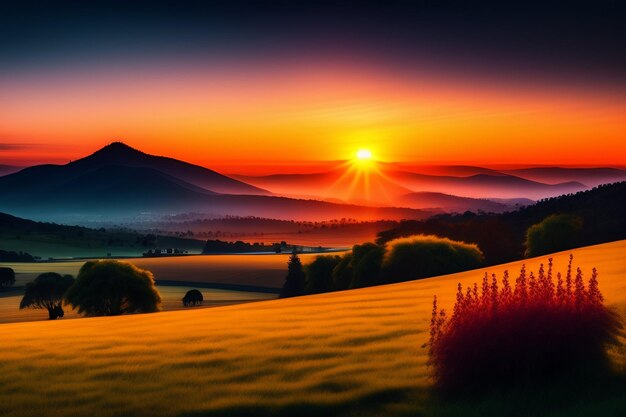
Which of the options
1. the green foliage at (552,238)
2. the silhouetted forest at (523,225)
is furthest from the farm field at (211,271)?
the green foliage at (552,238)

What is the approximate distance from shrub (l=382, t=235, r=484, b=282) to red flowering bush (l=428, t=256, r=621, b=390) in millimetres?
52011

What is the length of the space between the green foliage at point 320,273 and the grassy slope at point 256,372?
67466mm

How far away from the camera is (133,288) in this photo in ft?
202

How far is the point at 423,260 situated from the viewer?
216 feet

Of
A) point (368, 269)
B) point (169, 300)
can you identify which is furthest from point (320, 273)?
point (169, 300)

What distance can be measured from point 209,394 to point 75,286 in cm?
5130

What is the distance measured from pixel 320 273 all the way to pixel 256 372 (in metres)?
75.7

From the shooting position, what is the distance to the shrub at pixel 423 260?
65.6 metres

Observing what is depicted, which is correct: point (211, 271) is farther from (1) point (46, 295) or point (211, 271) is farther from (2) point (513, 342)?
(2) point (513, 342)

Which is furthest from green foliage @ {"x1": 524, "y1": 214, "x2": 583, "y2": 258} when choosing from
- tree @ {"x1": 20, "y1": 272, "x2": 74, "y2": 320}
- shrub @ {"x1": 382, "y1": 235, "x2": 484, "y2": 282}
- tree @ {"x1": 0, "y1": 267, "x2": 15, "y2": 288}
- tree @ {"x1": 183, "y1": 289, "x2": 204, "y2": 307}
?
tree @ {"x1": 0, "y1": 267, "x2": 15, "y2": 288}

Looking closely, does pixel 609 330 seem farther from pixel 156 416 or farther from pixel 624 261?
pixel 624 261

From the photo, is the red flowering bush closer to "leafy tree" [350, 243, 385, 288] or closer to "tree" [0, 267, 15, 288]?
"leafy tree" [350, 243, 385, 288]

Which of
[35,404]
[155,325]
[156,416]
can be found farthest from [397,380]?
[155,325]

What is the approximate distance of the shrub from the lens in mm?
65625
